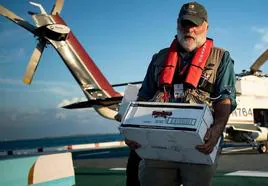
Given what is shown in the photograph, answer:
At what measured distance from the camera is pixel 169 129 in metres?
2.01

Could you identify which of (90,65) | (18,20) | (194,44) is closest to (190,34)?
(194,44)

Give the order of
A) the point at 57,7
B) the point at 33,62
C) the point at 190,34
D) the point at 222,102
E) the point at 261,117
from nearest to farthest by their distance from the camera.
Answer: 1. the point at 222,102
2. the point at 190,34
3. the point at 33,62
4. the point at 57,7
5. the point at 261,117

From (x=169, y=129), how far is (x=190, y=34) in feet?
2.35

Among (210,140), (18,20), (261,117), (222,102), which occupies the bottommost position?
(261,117)

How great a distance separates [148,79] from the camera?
2615mm

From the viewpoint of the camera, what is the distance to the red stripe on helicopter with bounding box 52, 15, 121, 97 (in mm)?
12586

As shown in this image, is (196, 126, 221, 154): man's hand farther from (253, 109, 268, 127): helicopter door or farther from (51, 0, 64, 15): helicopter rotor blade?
(253, 109, 268, 127): helicopter door

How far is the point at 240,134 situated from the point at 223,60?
40.3ft

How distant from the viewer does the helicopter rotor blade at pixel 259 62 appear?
41.5ft

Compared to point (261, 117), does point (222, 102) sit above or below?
above

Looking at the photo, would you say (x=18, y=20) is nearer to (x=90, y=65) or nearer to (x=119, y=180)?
(x=90, y=65)

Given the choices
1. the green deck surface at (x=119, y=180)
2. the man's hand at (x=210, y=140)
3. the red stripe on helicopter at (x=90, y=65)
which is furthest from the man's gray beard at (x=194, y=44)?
the red stripe on helicopter at (x=90, y=65)

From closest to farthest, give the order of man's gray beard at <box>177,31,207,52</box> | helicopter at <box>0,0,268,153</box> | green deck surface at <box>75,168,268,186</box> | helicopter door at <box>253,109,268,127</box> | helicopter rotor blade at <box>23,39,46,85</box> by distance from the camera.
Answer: man's gray beard at <box>177,31,207,52</box> < green deck surface at <box>75,168,268,186</box> < helicopter rotor blade at <box>23,39,46,85</box> < helicopter at <box>0,0,268,153</box> < helicopter door at <box>253,109,268,127</box>

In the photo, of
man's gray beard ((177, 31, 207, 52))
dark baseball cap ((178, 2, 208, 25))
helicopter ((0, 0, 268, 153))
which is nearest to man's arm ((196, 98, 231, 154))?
man's gray beard ((177, 31, 207, 52))
